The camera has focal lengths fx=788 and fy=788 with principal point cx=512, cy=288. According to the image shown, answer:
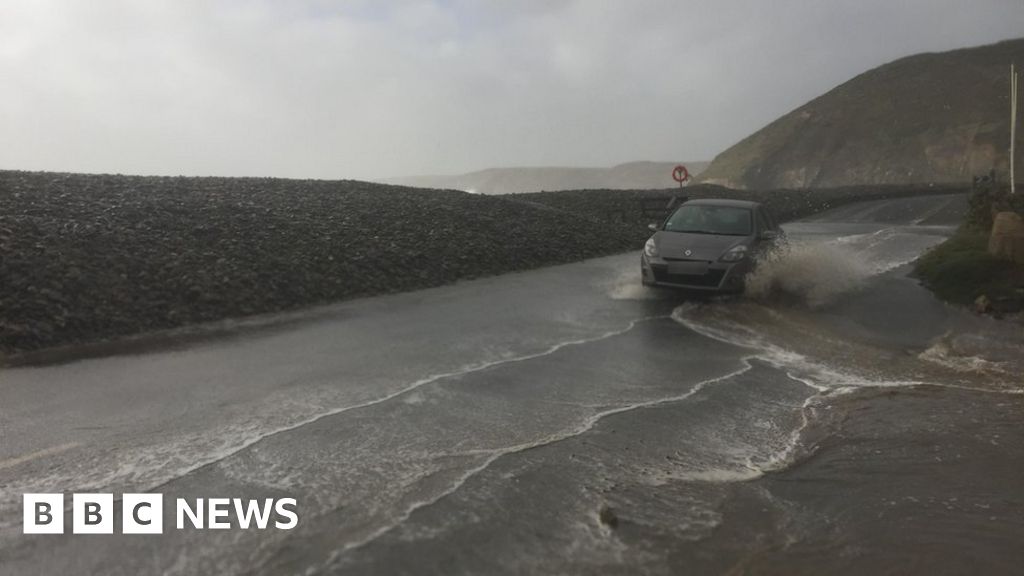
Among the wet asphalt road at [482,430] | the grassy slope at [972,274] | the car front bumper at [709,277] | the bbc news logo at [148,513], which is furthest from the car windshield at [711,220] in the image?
the bbc news logo at [148,513]

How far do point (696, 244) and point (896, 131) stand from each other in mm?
83949

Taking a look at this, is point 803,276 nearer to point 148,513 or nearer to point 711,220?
point 711,220

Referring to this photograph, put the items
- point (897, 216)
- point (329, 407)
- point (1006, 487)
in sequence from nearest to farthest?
point (1006, 487)
point (329, 407)
point (897, 216)

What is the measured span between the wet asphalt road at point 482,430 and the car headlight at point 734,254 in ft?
2.52

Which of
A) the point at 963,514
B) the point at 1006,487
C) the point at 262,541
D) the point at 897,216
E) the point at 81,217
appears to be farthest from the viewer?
the point at 897,216

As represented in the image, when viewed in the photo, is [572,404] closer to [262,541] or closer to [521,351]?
[521,351]

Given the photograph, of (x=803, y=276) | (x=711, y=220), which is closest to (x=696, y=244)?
(x=711, y=220)

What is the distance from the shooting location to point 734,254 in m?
11.9

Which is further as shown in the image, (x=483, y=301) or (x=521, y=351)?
(x=483, y=301)

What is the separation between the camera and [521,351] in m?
9.16

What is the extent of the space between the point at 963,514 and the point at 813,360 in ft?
13.9

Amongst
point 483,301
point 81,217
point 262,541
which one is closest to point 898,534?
point 262,541

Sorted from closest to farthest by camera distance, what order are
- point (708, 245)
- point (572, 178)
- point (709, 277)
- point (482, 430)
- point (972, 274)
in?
point (482, 430), point (709, 277), point (708, 245), point (972, 274), point (572, 178)

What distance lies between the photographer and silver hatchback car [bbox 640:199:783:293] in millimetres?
11844
